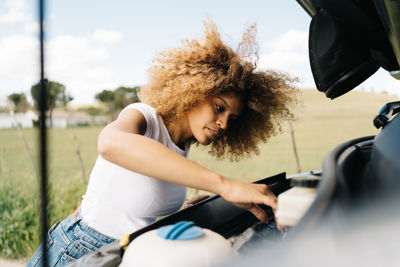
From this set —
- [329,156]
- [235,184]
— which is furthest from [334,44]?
[235,184]

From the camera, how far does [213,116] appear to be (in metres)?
1.30

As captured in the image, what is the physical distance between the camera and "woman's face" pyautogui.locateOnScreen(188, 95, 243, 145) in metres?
1.29

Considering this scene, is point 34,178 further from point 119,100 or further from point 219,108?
point 119,100

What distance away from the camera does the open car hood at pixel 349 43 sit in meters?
0.90

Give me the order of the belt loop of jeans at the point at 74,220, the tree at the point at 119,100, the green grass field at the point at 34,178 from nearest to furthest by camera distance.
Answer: the belt loop of jeans at the point at 74,220, the green grass field at the point at 34,178, the tree at the point at 119,100

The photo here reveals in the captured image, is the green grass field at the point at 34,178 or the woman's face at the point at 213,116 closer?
the woman's face at the point at 213,116

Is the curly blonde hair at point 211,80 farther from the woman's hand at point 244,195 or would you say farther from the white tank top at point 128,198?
the woman's hand at point 244,195

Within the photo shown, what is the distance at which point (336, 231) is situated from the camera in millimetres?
531

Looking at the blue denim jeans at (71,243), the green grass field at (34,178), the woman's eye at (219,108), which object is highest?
the woman's eye at (219,108)

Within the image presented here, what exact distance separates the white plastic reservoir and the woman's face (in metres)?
0.61

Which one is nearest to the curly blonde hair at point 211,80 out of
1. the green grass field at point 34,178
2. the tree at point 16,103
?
the green grass field at point 34,178

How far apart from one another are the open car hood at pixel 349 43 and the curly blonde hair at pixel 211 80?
34cm

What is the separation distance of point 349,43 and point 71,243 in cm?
120

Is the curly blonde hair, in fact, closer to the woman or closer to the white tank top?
the woman
